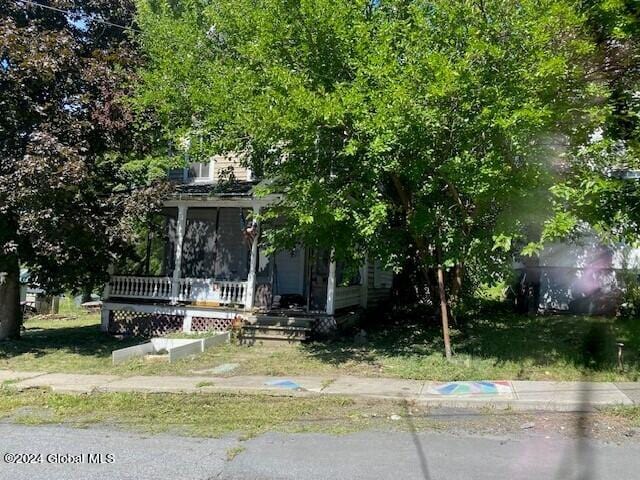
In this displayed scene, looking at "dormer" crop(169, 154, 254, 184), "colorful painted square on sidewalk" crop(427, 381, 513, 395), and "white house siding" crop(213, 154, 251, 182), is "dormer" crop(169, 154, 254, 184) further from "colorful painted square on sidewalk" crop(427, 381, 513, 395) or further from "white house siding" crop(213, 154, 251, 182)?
"colorful painted square on sidewalk" crop(427, 381, 513, 395)

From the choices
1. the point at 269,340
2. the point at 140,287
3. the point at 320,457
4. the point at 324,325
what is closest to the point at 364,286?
the point at 324,325

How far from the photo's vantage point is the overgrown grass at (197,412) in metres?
6.96

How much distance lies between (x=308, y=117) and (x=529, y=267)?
31.8ft

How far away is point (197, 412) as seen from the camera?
766cm

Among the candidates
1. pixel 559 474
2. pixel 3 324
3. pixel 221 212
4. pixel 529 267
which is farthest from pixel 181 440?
pixel 529 267

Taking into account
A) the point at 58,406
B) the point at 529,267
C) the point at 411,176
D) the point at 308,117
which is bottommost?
the point at 58,406

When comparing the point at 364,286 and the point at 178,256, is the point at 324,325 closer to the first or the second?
the point at 364,286

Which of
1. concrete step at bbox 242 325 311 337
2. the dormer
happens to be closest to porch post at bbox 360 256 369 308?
concrete step at bbox 242 325 311 337

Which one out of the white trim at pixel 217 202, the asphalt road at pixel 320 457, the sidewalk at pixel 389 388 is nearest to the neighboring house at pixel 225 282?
the white trim at pixel 217 202

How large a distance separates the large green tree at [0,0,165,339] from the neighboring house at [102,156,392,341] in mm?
1959

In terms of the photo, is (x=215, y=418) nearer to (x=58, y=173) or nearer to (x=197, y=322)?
(x=58, y=173)

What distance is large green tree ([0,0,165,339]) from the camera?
11102mm

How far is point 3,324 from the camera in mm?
13992

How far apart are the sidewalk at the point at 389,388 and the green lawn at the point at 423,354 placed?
1.75 feet
